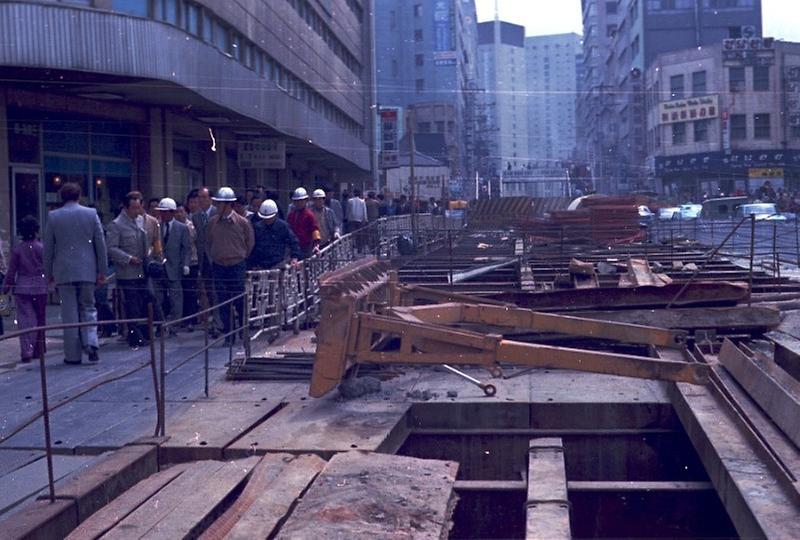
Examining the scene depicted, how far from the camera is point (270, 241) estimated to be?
42.7 ft

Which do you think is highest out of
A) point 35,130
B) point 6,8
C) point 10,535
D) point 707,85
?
point 707,85

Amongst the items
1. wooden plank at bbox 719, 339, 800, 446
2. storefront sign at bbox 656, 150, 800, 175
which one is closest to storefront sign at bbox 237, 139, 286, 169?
wooden plank at bbox 719, 339, 800, 446

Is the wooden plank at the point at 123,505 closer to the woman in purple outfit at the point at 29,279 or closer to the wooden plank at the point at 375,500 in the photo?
the wooden plank at the point at 375,500

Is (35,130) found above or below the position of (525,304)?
above

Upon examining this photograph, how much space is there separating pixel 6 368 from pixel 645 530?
653 centimetres

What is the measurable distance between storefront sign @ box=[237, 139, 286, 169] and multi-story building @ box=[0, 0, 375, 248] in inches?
1.3

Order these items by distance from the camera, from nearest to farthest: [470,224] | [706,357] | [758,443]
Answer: [758,443]
[706,357]
[470,224]

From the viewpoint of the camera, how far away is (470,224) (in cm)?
3909

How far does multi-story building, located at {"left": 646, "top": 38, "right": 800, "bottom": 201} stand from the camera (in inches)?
2477

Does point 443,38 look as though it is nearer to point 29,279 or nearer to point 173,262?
point 173,262

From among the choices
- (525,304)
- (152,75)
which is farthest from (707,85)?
(525,304)

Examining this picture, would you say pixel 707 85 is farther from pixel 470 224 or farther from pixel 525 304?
pixel 525 304

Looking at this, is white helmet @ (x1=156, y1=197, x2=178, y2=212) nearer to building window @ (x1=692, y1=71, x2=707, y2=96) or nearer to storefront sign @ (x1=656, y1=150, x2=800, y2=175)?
storefront sign @ (x1=656, y1=150, x2=800, y2=175)

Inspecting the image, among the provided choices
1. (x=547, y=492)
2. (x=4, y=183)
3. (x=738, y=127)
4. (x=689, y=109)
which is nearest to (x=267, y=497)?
(x=547, y=492)
